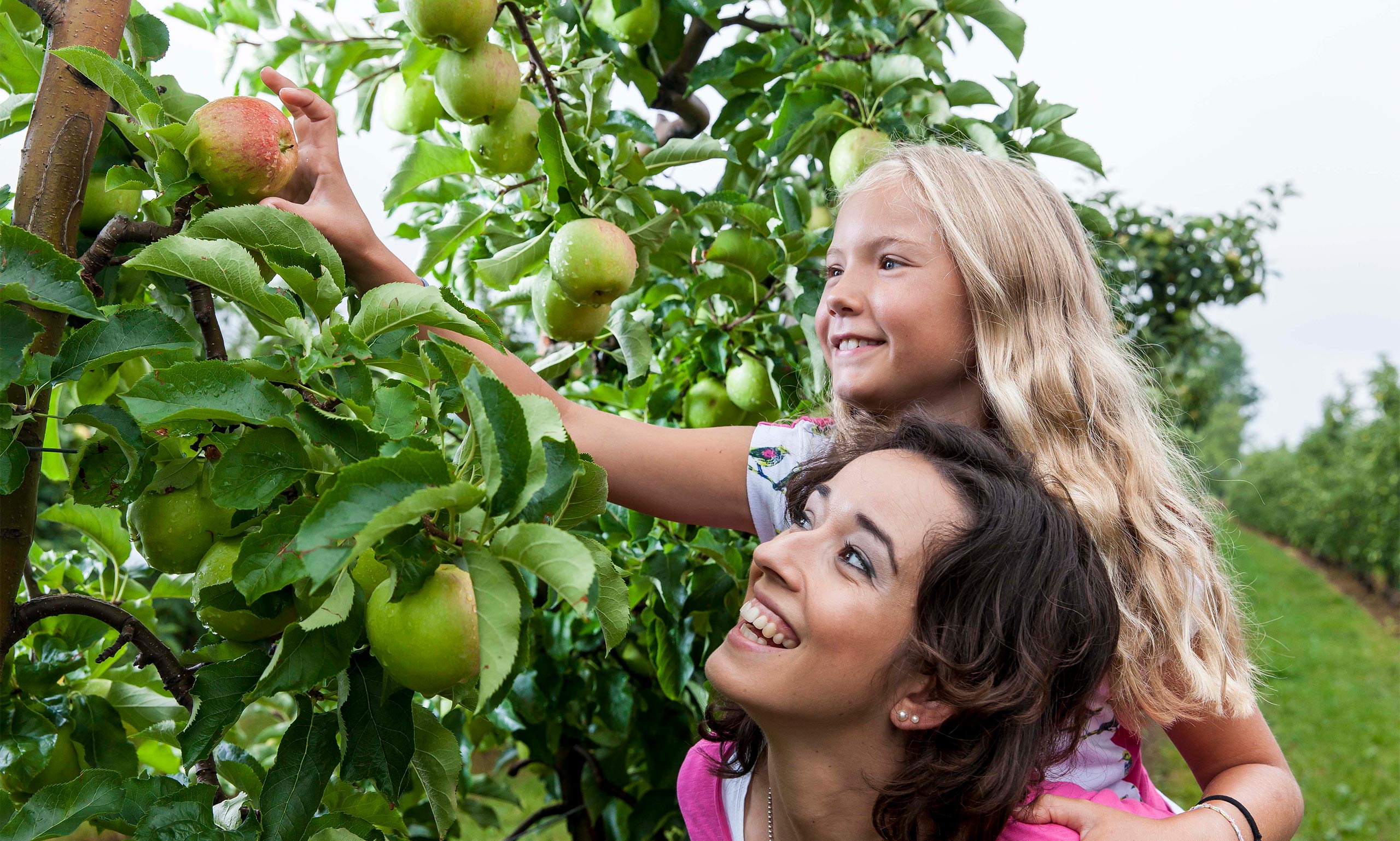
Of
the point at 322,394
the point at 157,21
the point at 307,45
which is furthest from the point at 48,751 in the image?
the point at 307,45

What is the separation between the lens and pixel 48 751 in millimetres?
926

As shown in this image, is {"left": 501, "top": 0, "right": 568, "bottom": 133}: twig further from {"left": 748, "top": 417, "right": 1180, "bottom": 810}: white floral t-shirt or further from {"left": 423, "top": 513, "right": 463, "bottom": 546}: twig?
{"left": 423, "top": 513, "right": 463, "bottom": 546}: twig

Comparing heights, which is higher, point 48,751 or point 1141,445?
point 1141,445

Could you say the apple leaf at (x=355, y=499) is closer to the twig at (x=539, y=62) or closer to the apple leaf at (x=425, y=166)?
the twig at (x=539, y=62)

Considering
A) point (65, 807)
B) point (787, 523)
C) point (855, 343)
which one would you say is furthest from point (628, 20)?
point (65, 807)

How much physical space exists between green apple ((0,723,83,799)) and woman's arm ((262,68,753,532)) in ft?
1.67

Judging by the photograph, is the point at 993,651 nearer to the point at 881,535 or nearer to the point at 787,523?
the point at 881,535

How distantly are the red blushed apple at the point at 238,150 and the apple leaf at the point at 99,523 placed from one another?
387 millimetres

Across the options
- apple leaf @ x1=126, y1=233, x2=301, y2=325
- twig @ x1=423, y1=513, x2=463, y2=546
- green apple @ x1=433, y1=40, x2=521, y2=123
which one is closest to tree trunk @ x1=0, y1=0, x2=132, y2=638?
apple leaf @ x1=126, y1=233, x2=301, y2=325

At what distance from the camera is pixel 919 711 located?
98 cm

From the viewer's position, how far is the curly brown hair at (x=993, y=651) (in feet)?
3.15

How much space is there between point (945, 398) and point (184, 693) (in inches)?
35.8

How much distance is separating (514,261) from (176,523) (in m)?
0.67

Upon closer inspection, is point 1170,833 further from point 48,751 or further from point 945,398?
point 48,751
